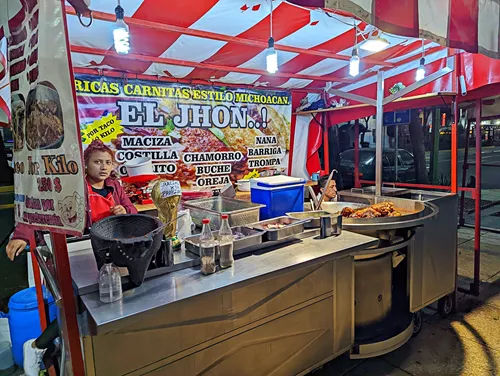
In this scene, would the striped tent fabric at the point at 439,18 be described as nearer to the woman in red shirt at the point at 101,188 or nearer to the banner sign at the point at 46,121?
the banner sign at the point at 46,121

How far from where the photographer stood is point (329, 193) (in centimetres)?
332

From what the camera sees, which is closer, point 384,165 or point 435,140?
point 435,140

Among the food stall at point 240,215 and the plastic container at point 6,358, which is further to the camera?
the plastic container at point 6,358

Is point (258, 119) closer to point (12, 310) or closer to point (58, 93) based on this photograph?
point (12, 310)

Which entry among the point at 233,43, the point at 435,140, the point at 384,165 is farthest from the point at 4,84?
the point at 435,140

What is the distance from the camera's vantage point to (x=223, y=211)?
2.46 meters

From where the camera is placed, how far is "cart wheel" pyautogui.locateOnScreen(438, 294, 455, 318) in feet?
10.8

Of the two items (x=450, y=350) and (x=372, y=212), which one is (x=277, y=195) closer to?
(x=372, y=212)

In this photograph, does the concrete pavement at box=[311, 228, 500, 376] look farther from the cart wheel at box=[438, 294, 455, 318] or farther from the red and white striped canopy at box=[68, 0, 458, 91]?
the red and white striped canopy at box=[68, 0, 458, 91]

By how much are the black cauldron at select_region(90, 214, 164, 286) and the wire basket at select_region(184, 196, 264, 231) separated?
617 millimetres

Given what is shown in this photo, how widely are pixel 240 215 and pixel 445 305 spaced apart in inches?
92.2

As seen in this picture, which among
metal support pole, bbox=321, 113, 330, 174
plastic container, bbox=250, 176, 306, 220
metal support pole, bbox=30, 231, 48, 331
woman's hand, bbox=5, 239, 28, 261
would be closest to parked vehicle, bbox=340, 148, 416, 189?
metal support pole, bbox=321, 113, 330, 174

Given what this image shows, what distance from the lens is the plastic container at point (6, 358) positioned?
8.68ft

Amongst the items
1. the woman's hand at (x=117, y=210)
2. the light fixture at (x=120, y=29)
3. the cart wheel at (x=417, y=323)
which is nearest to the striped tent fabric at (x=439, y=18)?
the light fixture at (x=120, y=29)
